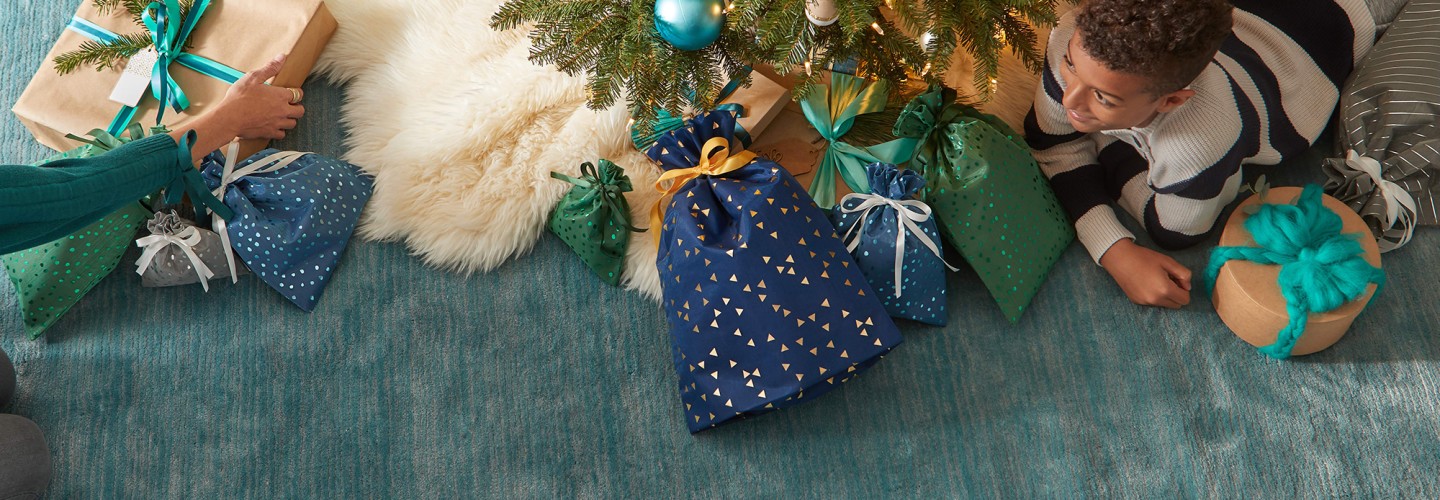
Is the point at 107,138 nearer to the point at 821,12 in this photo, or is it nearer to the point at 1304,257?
the point at 821,12

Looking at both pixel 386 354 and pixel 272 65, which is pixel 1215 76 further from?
pixel 272 65

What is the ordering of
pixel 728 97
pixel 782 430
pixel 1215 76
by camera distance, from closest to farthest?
pixel 1215 76 → pixel 782 430 → pixel 728 97

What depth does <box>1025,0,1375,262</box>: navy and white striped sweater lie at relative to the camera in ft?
4.00

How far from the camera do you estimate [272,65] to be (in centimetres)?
140

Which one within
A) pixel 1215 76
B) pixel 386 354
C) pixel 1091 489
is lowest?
pixel 1091 489

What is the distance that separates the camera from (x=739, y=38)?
43.7 inches

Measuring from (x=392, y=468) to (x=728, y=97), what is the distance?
0.72 metres

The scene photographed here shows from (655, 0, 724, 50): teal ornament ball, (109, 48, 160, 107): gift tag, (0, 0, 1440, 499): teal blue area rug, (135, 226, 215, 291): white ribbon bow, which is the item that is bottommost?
(0, 0, 1440, 499): teal blue area rug

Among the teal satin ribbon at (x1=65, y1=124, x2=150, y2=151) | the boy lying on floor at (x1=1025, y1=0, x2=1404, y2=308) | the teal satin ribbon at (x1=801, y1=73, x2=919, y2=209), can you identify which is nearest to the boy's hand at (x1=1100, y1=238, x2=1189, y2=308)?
the boy lying on floor at (x1=1025, y1=0, x2=1404, y2=308)

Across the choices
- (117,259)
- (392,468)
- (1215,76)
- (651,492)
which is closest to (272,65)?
(117,259)

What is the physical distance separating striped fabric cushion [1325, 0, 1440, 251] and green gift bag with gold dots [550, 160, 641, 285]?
1052 mm

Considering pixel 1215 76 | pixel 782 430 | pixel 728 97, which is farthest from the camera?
pixel 728 97

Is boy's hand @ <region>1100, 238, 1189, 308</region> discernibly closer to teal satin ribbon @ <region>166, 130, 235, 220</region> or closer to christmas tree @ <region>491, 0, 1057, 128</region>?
christmas tree @ <region>491, 0, 1057, 128</region>

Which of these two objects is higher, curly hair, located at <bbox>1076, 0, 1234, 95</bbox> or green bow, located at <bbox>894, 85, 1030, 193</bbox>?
curly hair, located at <bbox>1076, 0, 1234, 95</bbox>
